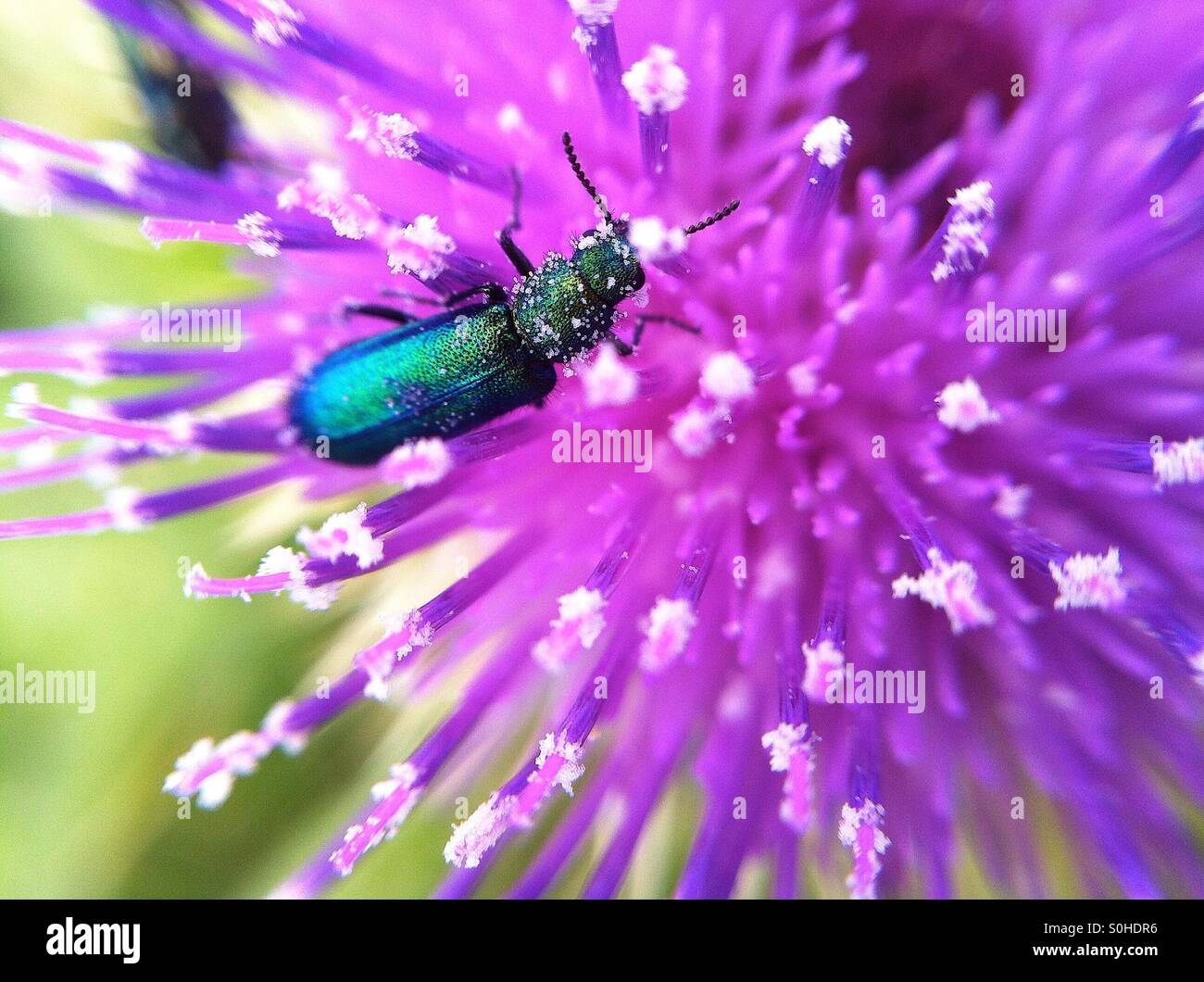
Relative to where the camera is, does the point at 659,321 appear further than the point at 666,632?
Yes

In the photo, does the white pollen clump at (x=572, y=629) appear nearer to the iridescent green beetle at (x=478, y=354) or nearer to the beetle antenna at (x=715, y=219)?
the iridescent green beetle at (x=478, y=354)

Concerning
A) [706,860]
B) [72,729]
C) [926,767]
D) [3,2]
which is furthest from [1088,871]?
[3,2]

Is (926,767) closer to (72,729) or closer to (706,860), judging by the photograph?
(706,860)

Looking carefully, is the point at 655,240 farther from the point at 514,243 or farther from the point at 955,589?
the point at 955,589

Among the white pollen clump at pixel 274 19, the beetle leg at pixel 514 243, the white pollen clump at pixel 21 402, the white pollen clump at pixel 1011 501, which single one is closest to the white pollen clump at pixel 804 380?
the white pollen clump at pixel 1011 501

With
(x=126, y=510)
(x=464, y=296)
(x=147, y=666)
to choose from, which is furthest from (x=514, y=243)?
(x=147, y=666)

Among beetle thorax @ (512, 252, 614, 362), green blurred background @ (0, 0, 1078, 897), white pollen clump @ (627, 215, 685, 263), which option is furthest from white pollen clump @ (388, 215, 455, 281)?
green blurred background @ (0, 0, 1078, 897)

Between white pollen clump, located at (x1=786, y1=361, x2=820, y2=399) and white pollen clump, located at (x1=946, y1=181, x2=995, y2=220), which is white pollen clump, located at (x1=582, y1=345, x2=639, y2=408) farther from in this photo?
white pollen clump, located at (x1=946, y1=181, x2=995, y2=220)
